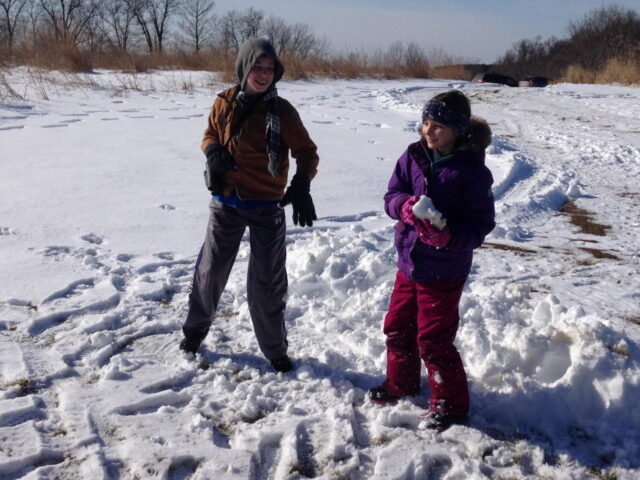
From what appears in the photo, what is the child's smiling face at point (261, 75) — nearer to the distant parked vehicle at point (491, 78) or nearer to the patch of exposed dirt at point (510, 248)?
the patch of exposed dirt at point (510, 248)

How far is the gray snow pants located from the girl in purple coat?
59 cm

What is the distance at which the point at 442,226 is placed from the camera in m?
2.21

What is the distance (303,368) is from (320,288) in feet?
2.89

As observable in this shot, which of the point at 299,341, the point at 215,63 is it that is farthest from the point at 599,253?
the point at 215,63

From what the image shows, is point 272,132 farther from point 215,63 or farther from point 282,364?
point 215,63

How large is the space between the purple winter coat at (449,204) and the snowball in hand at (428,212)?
80mm

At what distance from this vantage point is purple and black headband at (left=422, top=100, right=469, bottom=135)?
2289 millimetres

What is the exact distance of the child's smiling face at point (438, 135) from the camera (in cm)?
232

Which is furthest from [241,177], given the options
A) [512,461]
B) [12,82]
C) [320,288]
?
[12,82]

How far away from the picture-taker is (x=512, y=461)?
7.32ft

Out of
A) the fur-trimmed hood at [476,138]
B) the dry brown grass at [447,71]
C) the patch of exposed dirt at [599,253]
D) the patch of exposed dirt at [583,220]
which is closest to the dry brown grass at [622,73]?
the dry brown grass at [447,71]

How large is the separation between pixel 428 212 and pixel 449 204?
189mm

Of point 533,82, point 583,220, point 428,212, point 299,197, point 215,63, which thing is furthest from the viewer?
point 533,82

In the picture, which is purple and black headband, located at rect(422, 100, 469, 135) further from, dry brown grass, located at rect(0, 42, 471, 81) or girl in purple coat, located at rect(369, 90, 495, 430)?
dry brown grass, located at rect(0, 42, 471, 81)
